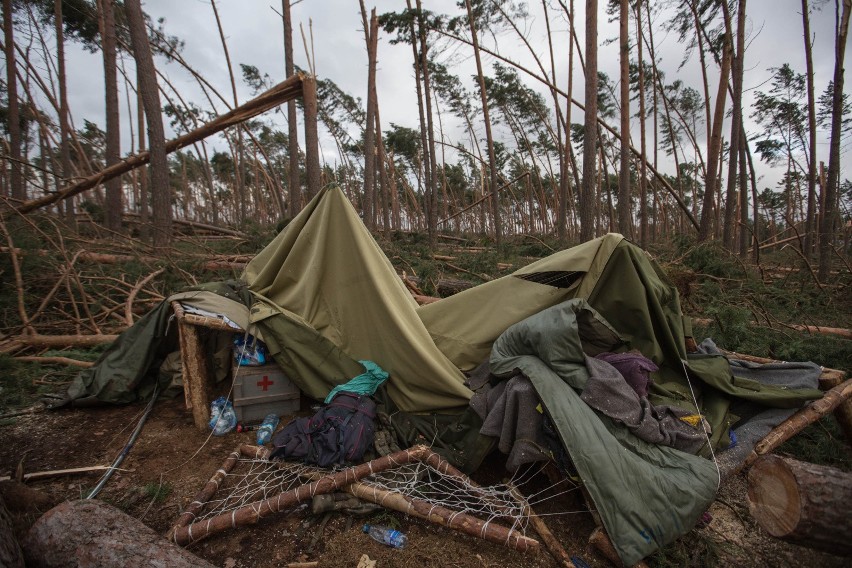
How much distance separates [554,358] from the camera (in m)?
2.38

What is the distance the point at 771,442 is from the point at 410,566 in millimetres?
2182

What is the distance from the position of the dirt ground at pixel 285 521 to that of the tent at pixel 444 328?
39cm

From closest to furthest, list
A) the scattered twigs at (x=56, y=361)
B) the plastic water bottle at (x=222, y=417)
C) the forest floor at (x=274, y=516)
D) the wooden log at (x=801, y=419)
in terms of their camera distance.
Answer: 1. the forest floor at (x=274, y=516)
2. the wooden log at (x=801, y=419)
3. the plastic water bottle at (x=222, y=417)
4. the scattered twigs at (x=56, y=361)

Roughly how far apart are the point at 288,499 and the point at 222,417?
121cm

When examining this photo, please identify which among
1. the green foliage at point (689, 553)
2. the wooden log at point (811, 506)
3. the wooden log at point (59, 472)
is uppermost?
the wooden log at point (811, 506)

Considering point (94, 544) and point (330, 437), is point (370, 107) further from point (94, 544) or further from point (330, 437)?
point (94, 544)

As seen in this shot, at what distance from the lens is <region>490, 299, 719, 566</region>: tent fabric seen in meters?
1.82

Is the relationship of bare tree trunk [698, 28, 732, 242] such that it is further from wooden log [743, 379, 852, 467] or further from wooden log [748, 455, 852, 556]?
wooden log [748, 455, 852, 556]

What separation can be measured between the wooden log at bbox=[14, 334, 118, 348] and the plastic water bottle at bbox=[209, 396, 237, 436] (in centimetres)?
174

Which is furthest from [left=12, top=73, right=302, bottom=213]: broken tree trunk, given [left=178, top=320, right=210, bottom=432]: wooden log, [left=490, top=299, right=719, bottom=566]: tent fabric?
[left=490, top=299, right=719, bottom=566]: tent fabric

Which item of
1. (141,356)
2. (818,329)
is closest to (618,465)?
(141,356)

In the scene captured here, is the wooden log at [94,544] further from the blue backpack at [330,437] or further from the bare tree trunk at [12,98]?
the bare tree trunk at [12,98]

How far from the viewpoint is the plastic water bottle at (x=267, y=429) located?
9.26 feet

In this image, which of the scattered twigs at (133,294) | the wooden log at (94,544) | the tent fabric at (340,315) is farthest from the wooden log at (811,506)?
the scattered twigs at (133,294)
